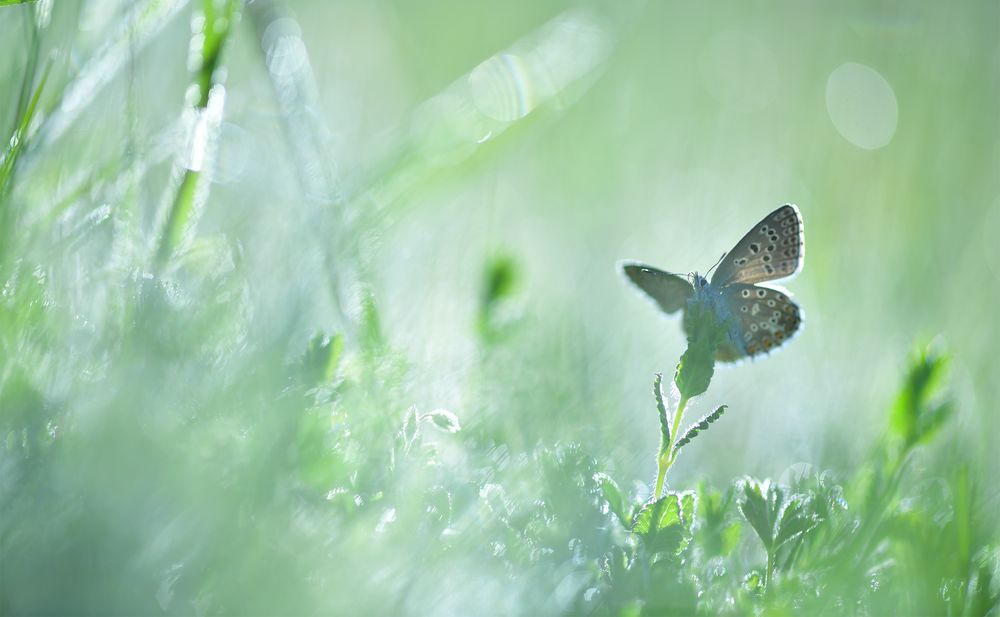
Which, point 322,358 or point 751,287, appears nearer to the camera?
point 322,358

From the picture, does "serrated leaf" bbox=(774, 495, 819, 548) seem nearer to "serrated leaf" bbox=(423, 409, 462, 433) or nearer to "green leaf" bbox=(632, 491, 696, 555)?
"green leaf" bbox=(632, 491, 696, 555)

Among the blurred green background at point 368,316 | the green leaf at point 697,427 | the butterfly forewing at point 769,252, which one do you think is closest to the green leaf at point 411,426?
the blurred green background at point 368,316

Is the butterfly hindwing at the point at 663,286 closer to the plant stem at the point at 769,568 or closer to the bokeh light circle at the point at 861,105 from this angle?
the plant stem at the point at 769,568

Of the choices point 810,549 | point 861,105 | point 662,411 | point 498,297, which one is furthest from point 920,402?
point 861,105

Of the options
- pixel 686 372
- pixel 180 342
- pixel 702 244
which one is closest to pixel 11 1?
pixel 180 342

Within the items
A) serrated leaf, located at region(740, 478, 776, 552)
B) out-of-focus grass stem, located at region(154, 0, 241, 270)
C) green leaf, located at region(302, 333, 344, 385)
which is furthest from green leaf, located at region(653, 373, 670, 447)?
out-of-focus grass stem, located at region(154, 0, 241, 270)

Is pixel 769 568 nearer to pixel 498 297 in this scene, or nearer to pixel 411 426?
pixel 411 426

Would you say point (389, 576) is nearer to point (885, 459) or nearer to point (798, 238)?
point (885, 459)
